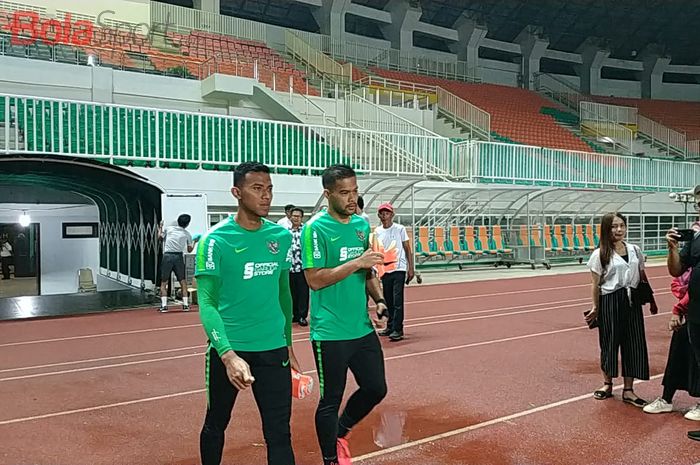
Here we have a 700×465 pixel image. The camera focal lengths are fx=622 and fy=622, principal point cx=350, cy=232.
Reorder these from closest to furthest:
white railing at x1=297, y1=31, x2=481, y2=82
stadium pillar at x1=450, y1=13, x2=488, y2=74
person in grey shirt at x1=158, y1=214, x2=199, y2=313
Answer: person in grey shirt at x1=158, y1=214, x2=199, y2=313, white railing at x1=297, y1=31, x2=481, y2=82, stadium pillar at x1=450, y1=13, x2=488, y2=74

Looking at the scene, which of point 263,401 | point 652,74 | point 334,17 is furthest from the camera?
point 652,74

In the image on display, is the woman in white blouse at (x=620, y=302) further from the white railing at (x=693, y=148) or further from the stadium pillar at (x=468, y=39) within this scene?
the white railing at (x=693, y=148)

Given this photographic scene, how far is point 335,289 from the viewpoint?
3555 millimetres

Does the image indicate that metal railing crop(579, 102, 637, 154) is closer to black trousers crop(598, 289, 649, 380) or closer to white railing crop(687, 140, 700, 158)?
white railing crop(687, 140, 700, 158)

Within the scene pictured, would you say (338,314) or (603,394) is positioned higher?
(338,314)

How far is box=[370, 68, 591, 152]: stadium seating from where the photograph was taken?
29.4m

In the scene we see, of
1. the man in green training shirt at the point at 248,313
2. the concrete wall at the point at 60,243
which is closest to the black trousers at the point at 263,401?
the man in green training shirt at the point at 248,313

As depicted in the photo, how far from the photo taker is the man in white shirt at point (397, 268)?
7.97 meters

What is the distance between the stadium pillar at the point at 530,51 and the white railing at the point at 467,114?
41.1 ft

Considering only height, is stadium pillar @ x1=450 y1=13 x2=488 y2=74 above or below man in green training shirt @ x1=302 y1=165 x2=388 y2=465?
above

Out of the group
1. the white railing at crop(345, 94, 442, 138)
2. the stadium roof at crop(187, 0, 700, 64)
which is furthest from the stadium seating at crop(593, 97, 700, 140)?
the white railing at crop(345, 94, 442, 138)

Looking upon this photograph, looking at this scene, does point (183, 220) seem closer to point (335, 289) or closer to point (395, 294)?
point (395, 294)

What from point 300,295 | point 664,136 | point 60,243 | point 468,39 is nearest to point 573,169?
point 300,295

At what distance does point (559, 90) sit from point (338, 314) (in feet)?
131
